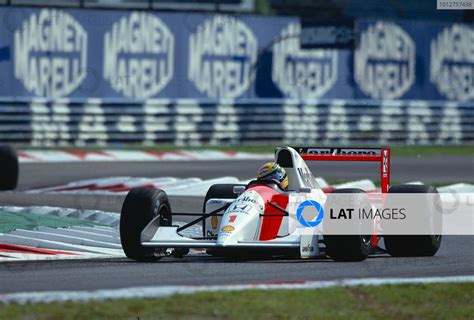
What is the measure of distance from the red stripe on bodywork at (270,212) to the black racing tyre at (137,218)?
0.86 meters

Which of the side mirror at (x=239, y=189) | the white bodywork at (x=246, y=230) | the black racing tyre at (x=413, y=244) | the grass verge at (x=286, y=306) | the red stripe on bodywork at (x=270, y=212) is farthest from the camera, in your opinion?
the side mirror at (x=239, y=189)

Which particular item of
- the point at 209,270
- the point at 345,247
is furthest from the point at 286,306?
the point at 345,247

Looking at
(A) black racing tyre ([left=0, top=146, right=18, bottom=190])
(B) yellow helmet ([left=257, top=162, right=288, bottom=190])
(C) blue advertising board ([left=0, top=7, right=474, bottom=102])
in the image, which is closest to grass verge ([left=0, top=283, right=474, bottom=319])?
(B) yellow helmet ([left=257, top=162, right=288, bottom=190])

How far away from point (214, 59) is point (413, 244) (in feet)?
45.8

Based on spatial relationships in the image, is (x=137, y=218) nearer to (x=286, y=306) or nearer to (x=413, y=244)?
(x=413, y=244)

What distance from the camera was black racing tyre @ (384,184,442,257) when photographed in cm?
1048

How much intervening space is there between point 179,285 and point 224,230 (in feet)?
5.82

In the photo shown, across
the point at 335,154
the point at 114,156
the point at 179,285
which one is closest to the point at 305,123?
the point at 114,156

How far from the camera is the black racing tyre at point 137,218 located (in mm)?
9750

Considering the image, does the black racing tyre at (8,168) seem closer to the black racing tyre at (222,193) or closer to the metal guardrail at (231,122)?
the black racing tyre at (222,193)

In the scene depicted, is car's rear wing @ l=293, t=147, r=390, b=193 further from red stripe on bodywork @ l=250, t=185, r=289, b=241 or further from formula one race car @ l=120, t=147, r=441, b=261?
red stripe on bodywork @ l=250, t=185, r=289, b=241

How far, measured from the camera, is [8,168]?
15977 millimetres

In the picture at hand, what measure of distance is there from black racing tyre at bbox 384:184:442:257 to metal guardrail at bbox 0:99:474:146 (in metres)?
13.0

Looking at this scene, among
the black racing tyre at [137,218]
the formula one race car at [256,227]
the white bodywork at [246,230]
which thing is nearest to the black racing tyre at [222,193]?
the formula one race car at [256,227]
